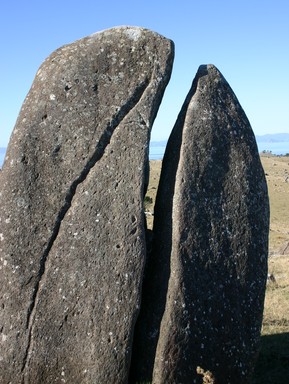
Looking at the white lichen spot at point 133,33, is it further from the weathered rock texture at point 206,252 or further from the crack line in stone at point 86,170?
the weathered rock texture at point 206,252

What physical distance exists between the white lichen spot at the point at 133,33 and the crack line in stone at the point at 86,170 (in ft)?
2.48

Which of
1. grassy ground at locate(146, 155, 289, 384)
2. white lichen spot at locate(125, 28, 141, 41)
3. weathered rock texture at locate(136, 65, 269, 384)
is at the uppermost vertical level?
white lichen spot at locate(125, 28, 141, 41)

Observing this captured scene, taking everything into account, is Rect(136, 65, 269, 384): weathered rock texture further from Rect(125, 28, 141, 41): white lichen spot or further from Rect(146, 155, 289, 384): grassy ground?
Rect(146, 155, 289, 384): grassy ground

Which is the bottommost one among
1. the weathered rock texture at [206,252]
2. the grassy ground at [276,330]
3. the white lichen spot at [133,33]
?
the grassy ground at [276,330]

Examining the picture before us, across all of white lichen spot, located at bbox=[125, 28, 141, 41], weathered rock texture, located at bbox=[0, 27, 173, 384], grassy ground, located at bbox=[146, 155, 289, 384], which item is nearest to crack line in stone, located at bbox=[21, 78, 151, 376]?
weathered rock texture, located at bbox=[0, 27, 173, 384]

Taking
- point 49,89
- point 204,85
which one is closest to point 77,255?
point 49,89

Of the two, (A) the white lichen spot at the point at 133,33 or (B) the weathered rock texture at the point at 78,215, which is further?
(A) the white lichen spot at the point at 133,33

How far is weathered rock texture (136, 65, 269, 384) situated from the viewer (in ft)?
28.9

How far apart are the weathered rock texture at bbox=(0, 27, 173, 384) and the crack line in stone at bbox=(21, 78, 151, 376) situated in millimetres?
15

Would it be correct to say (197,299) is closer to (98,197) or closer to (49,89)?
(98,197)

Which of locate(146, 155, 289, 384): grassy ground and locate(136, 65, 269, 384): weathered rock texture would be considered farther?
locate(146, 155, 289, 384): grassy ground

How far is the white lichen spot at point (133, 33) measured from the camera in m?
9.91

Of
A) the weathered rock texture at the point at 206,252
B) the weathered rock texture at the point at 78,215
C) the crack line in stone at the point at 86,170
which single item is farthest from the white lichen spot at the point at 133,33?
the weathered rock texture at the point at 206,252

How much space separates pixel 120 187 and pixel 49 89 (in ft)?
6.57
